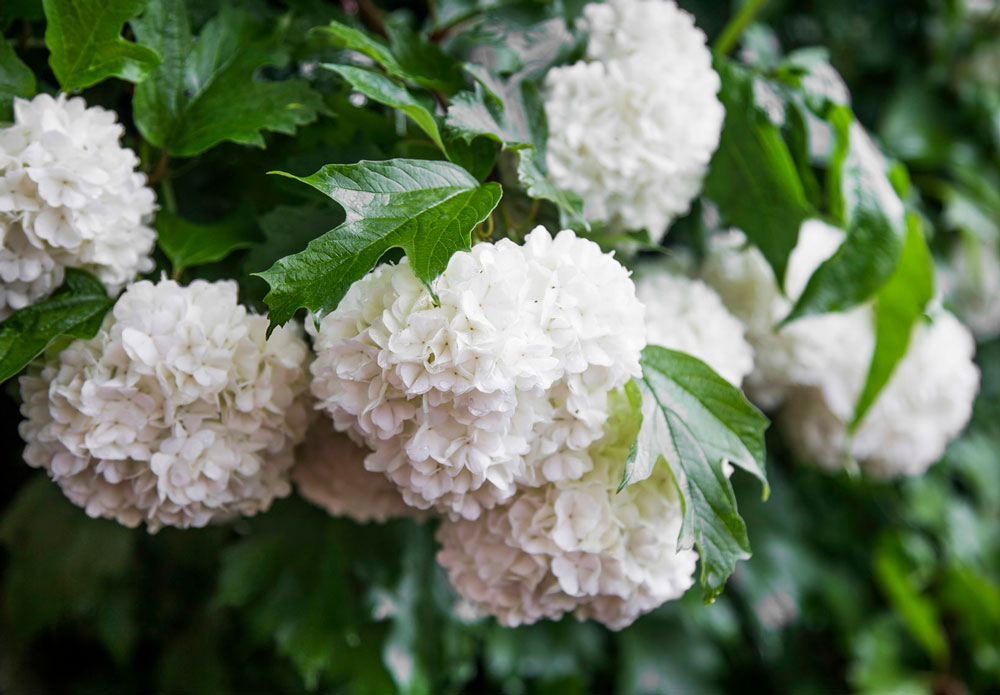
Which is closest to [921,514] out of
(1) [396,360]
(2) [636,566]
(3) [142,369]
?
(2) [636,566]

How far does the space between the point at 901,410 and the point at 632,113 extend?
0.58m

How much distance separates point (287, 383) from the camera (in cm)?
59

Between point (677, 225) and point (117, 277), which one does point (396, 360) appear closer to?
point (117, 277)

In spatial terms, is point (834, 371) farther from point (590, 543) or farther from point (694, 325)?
point (590, 543)

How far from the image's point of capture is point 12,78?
57 cm

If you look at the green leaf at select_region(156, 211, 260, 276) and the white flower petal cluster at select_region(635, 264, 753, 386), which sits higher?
the green leaf at select_region(156, 211, 260, 276)

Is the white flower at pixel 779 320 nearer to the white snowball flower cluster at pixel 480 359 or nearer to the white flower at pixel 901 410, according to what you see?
the white flower at pixel 901 410

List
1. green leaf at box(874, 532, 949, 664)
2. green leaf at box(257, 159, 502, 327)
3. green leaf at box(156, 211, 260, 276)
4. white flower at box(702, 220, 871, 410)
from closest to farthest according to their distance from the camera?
green leaf at box(257, 159, 502, 327)
green leaf at box(156, 211, 260, 276)
white flower at box(702, 220, 871, 410)
green leaf at box(874, 532, 949, 664)

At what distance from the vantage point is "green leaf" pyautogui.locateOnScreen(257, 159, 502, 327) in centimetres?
48

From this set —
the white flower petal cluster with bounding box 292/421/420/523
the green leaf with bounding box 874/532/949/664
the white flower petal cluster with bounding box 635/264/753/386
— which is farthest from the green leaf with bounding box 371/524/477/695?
the green leaf with bounding box 874/532/949/664

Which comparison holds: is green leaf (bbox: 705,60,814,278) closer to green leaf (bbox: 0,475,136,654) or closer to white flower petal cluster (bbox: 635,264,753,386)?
white flower petal cluster (bbox: 635,264,753,386)

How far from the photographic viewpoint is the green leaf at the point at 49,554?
2.46 ft

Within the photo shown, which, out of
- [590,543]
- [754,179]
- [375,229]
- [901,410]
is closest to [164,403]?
[375,229]

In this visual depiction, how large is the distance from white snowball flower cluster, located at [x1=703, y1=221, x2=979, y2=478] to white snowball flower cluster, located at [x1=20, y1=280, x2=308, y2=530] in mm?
575
